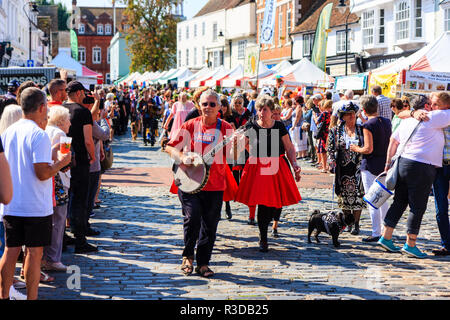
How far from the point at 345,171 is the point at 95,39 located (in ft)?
394

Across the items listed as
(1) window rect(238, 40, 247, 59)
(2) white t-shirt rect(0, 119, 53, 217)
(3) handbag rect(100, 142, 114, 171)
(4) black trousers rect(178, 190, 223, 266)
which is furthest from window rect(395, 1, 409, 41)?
(2) white t-shirt rect(0, 119, 53, 217)

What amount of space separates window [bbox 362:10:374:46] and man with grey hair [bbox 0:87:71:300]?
30591 millimetres

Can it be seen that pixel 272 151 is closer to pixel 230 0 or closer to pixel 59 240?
pixel 59 240

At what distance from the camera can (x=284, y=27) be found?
47.7 meters

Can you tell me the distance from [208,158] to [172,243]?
6.76 feet

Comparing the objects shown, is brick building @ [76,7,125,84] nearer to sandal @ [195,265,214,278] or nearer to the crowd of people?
the crowd of people

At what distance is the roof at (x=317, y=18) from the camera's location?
3733cm

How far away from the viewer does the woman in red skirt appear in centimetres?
775

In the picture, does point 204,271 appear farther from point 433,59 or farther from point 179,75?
point 179,75

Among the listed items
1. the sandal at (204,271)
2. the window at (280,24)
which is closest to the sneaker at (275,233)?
the sandal at (204,271)

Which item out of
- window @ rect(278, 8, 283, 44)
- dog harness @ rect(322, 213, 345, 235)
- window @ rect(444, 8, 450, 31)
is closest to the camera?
dog harness @ rect(322, 213, 345, 235)

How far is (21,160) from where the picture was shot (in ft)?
16.4

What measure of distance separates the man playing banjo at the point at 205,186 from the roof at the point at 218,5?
169ft
